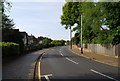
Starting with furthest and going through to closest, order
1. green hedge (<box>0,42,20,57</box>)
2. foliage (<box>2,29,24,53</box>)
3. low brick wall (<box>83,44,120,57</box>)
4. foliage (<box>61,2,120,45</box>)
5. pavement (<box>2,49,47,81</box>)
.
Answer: foliage (<box>2,29,24,53</box>) < low brick wall (<box>83,44,120,57</box>) < foliage (<box>61,2,120,45</box>) < green hedge (<box>0,42,20,57</box>) < pavement (<box>2,49,47,81</box>)

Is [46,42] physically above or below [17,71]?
above

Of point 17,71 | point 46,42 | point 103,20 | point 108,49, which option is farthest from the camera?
point 46,42

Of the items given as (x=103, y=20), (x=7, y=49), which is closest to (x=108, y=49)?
(x=103, y=20)

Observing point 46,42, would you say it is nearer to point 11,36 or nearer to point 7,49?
point 11,36

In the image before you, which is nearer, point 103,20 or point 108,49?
point 103,20

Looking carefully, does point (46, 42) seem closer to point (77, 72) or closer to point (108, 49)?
point (108, 49)

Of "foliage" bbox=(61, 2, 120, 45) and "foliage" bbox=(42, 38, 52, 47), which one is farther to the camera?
"foliage" bbox=(42, 38, 52, 47)

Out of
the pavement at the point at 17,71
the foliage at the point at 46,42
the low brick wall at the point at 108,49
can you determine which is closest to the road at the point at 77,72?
the pavement at the point at 17,71

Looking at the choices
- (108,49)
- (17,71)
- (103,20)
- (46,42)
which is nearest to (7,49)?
(17,71)

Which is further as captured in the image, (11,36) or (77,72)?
(11,36)

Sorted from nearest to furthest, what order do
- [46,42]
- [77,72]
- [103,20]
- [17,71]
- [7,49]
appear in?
[17,71] < [77,72] < [7,49] < [103,20] < [46,42]

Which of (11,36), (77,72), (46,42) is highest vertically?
(11,36)

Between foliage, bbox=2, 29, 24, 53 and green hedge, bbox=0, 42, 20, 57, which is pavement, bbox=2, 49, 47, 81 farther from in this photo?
foliage, bbox=2, 29, 24, 53

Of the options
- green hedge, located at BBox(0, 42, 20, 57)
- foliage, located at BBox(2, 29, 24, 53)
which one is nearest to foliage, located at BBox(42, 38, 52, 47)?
foliage, located at BBox(2, 29, 24, 53)
